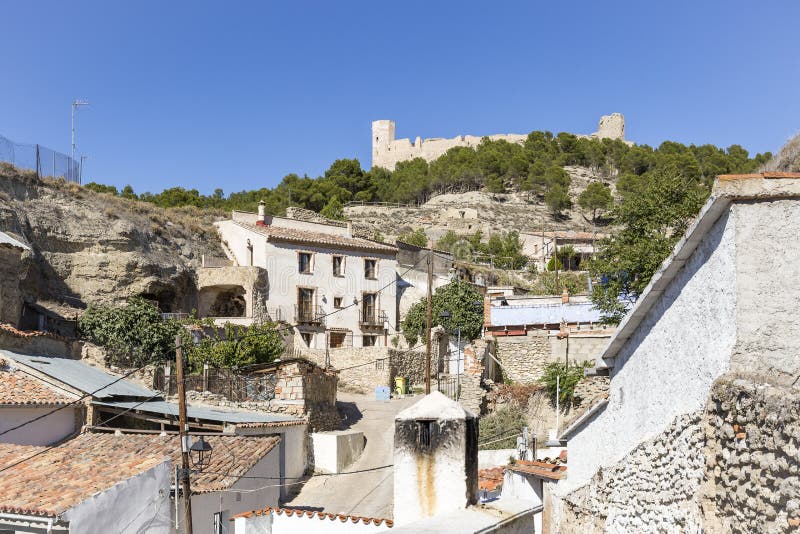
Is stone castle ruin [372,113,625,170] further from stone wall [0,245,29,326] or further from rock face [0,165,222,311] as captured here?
stone wall [0,245,29,326]

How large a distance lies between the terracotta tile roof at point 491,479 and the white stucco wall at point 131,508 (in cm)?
564

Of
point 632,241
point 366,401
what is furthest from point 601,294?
point 366,401

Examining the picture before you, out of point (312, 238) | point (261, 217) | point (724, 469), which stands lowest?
point (724, 469)

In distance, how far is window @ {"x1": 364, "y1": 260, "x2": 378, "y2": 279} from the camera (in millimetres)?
40844

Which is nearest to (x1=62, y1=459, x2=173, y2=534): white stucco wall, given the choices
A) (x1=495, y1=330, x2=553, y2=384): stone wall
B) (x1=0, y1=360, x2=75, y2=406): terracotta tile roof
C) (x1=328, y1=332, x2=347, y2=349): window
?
(x1=0, y1=360, x2=75, y2=406): terracotta tile roof

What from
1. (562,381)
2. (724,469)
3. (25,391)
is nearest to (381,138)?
(562,381)

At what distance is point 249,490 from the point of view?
51.7ft

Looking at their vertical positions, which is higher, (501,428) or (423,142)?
(423,142)

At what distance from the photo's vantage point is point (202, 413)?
19641 millimetres

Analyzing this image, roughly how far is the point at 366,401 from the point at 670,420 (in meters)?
22.6

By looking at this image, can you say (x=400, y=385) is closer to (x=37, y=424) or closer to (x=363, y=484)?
(x=363, y=484)

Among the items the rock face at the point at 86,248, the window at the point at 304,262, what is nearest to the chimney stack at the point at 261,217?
the rock face at the point at 86,248

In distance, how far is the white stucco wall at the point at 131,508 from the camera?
12.8 m

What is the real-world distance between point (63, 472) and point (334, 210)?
53.8 meters
